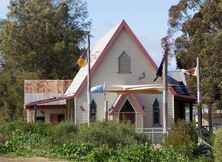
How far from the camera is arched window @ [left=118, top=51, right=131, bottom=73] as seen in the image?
48022 millimetres

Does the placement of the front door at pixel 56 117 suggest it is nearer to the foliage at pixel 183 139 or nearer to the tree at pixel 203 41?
the tree at pixel 203 41

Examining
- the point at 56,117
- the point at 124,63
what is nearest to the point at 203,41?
the point at 124,63

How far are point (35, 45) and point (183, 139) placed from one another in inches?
2141

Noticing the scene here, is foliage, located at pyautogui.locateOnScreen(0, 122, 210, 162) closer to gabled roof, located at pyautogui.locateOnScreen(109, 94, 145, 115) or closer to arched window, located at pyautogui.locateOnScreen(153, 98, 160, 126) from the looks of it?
gabled roof, located at pyautogui.locateOnScreen(109, 94, 145, 115)

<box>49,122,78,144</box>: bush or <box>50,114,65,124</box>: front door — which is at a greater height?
<box>50,114,65,124</box>: front door

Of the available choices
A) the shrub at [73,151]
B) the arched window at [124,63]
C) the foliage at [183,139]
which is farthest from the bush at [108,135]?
the arched window at [124,63]

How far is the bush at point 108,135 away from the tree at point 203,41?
767 inches

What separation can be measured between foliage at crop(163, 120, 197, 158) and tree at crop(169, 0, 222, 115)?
19.4 meters

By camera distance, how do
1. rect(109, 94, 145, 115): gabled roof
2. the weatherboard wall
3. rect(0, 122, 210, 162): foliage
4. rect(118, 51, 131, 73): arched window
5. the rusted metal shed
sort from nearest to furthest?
1. rect(0, 122, 210, 162): foliage
2. rect(109, 94, 145, 115): gabled roof
3. the weatherboard wall
4. rect(118, 51, 131, 73): arched window
5. the rusted metal shed

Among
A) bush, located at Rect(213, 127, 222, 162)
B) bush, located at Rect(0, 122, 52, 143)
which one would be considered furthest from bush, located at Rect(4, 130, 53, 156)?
bush, located at Rect(213, 127, 222, 162)

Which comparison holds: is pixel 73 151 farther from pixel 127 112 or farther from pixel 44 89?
pixel 44 89

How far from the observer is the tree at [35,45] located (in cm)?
7656

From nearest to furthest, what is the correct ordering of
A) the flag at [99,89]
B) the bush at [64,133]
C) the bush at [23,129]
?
1. the bush at [64,133]
2. the bush at [23,129]
3. the flag at [99,89]

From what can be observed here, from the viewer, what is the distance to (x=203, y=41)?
5112 centimetres
